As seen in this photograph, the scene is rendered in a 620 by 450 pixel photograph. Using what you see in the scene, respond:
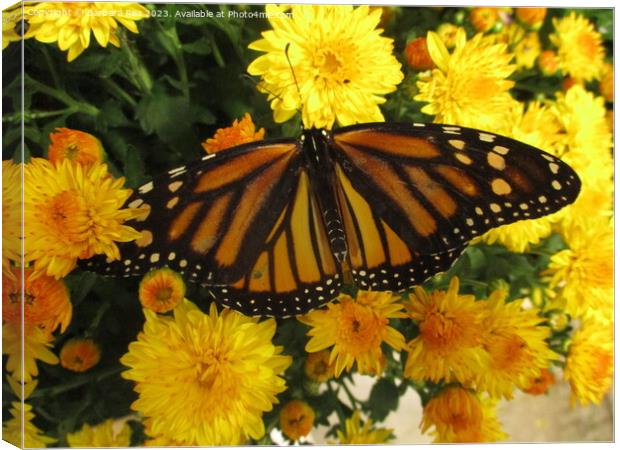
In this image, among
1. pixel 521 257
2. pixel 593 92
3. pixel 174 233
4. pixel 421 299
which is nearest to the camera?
pixel 174 233

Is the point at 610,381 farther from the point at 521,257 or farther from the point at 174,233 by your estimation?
the point at 174,233

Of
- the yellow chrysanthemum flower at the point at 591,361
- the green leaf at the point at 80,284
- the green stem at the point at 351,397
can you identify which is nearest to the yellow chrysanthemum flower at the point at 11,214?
the green leaf at the point at 80,284

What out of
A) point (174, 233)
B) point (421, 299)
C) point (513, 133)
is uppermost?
point (513, 133)

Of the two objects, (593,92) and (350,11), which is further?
(593,92)

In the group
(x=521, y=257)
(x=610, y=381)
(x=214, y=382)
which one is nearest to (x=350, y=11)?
(x=521, y=257)

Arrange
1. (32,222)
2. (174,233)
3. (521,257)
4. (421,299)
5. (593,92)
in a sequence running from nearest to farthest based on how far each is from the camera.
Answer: (174,233) < (32,222) < (421,299) < (521,257) < (593,92)

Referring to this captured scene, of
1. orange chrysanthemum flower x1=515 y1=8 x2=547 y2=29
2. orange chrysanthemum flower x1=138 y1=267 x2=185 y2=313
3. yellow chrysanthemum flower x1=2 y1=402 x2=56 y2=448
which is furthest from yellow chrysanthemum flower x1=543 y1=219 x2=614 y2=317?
yellow chrysanthemum flower x1=2 y1=402 x2=56 y2=448

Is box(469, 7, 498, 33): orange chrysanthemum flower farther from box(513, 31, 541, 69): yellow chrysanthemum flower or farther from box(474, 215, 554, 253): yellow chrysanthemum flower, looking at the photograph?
box(474, 215, 554, 253): yellow chrysanthemum flower
